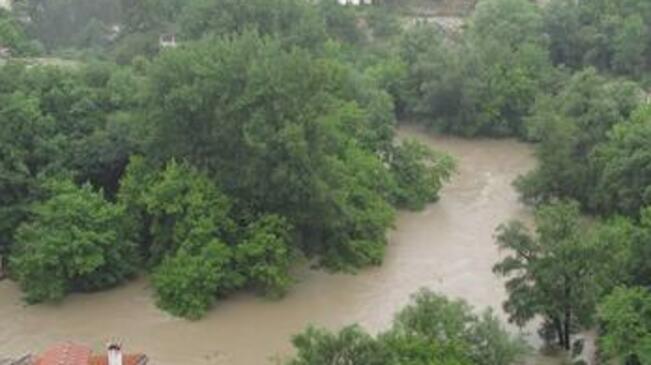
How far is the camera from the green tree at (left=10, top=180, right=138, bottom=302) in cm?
2411

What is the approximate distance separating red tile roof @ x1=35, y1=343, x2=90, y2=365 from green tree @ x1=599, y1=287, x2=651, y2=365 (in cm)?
831

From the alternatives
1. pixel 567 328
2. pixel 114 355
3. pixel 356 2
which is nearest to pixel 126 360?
pixel 114 355

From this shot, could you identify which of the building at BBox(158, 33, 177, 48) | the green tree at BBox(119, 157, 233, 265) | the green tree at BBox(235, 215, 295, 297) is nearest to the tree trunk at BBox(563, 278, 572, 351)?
the green tree at BBox(235, 215, 295, 297)

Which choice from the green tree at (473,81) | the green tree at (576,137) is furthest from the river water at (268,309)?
the green tree at (473,81)

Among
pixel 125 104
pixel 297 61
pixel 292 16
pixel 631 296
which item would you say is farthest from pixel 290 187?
pixel 292 16

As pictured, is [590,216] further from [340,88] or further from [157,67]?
[157,67]

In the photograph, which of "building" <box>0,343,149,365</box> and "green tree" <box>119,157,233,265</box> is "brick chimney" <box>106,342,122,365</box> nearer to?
"building" <box>0,343,149,365</box>

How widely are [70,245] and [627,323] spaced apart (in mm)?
10738

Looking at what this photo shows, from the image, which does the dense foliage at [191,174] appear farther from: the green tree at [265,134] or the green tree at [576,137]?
the green tree at [576,137]

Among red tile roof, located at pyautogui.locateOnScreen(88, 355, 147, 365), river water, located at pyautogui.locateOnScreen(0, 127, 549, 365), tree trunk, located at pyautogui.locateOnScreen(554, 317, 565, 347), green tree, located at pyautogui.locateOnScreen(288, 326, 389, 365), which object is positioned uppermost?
green tree, located at pyautogui.locateOnScreen(288, 326, 389, 365)

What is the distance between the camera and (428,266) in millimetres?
26375

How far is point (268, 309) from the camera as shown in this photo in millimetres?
24469

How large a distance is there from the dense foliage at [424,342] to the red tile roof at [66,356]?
10.9 ft

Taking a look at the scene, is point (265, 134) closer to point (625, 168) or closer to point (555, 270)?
point (555, 270)
